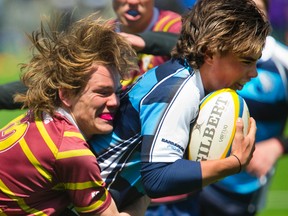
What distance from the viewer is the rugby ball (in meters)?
4.00

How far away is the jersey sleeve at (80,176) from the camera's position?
12.6 ft

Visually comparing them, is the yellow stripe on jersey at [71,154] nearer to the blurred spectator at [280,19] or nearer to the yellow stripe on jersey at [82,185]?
the yellow stripe on jersey at [82,185]

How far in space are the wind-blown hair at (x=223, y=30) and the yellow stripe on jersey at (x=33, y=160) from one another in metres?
0.86

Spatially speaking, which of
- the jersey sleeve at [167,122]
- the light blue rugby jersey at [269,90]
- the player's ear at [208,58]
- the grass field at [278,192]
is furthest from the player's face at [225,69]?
the grass field at [278,192]

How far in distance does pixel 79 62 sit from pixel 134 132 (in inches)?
16.6

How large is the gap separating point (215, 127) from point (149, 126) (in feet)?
1.04

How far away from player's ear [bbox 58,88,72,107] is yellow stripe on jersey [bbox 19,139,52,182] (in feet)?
0.92

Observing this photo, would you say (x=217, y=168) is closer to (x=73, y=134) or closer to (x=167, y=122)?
(x=167, y=122)

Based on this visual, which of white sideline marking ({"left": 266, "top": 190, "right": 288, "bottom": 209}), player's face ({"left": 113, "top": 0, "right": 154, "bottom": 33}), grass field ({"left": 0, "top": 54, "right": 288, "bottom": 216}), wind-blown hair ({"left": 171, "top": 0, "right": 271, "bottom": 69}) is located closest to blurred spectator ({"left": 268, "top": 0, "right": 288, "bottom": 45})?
grass field ({"left": 0, "top": 54, "right": 288, "bottom": 216})

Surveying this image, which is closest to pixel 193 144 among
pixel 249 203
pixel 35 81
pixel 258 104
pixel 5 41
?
pixel 35 81

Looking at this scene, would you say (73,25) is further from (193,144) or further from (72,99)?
(193,144)

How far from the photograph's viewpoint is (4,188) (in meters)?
3.92

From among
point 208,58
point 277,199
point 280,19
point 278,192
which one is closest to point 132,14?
point 208,58

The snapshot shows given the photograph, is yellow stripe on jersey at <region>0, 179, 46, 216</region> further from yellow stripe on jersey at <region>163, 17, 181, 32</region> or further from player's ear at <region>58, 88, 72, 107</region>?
yellow stripe on jersey at <region>163, 17, 181, 32</region>
